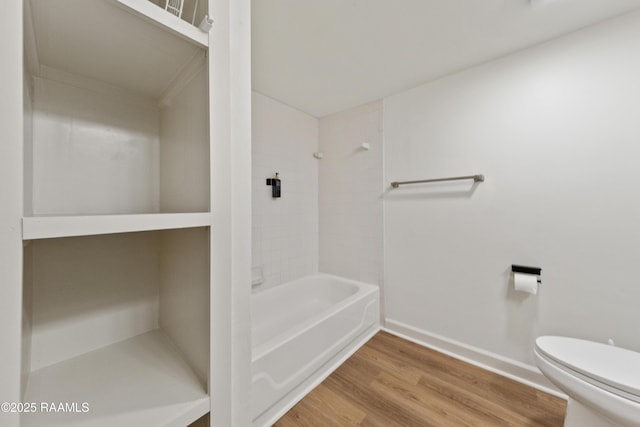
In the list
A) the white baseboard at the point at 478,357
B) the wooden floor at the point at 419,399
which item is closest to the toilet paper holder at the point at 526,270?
the white baseboard at the point at 478,357

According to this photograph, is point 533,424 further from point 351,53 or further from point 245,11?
point 351,53

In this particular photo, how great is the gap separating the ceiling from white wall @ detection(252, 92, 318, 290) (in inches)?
15.6

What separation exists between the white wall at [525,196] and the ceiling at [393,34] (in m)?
0.17

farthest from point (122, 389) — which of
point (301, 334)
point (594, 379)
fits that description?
point (594, 379)

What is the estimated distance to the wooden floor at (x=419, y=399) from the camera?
122 cm

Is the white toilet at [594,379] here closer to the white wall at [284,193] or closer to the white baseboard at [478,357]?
the white baseboard at [478,357]

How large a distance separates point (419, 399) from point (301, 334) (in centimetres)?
79

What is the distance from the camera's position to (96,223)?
471 mm

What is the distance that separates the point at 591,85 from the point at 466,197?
863 millimetres

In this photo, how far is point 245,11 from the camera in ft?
2.37

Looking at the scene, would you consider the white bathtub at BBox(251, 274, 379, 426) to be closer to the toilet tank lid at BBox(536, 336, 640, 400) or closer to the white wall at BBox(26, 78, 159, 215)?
the white wall at BBox(26, 78, 159, 215)

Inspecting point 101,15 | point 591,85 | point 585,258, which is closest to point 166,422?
point 101,15

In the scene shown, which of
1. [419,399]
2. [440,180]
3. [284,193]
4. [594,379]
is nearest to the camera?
[594,379]

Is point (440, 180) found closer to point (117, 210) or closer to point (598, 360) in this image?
point (598, 360)
